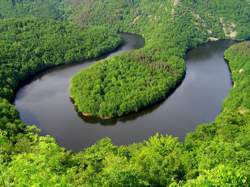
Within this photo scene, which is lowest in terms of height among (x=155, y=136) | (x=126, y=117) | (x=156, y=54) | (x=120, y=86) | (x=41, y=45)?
(x=126, y=117)

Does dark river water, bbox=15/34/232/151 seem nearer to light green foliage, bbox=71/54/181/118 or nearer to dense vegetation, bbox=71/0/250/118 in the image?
light green foliage, bbox=71/54/181/118

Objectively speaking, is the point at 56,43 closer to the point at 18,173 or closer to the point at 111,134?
the point at 111,134

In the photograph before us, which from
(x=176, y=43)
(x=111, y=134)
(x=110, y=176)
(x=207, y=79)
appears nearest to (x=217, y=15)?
(x=176, y=43)

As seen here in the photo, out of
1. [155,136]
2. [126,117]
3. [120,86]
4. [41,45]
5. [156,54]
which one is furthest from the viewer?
[41,45]

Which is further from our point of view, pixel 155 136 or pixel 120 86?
pixel 120 86

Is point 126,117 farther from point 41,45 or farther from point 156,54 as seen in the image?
point 41,45

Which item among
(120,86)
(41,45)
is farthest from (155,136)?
(41,45)
